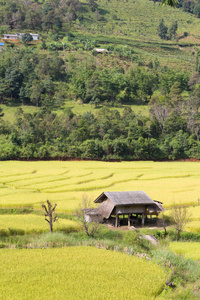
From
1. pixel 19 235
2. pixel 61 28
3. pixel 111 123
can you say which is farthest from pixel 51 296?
pixel 61 28

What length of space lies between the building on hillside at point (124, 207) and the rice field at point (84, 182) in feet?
7.32

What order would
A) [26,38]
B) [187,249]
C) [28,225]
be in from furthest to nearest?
[26,38]
[28,225]
[187,249]

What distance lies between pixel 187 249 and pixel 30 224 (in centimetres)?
1010

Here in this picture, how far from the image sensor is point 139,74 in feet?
295

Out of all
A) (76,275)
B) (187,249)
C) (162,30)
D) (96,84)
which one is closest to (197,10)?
(162,30)

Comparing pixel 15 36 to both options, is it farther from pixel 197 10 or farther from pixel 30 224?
pixel 30 224

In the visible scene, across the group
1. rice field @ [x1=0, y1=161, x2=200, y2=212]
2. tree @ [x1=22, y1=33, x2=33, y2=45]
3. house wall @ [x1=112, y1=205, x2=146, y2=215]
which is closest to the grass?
rice field @ [x1=0, y1=161, x2=200, y2=212]

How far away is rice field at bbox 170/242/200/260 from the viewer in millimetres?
20497

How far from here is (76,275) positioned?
53.7 feet

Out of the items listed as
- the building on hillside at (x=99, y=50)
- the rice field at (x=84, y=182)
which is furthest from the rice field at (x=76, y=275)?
the building on hillside at (x=99, y=50)

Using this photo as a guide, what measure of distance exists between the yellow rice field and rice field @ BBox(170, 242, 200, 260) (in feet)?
21.6

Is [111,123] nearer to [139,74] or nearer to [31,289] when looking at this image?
[139,74]

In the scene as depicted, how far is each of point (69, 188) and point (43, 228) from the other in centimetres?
1427

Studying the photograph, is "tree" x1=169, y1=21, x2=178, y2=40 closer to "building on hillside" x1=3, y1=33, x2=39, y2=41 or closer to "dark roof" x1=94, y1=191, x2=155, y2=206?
"building on hillside" x1=3, y1=33, x2=39, y2=41
